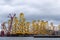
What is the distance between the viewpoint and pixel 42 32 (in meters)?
119

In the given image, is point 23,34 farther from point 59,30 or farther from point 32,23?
A: point 59,30

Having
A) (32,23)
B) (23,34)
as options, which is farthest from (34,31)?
(23,34)

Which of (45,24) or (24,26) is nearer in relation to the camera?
(24,26)

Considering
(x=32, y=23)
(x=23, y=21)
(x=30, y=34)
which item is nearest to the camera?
(x=23, y=21)

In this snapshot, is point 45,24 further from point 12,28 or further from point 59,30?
point 12,28

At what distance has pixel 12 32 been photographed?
108 m

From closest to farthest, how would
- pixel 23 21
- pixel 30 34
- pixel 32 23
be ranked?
pixel 23 21
pixel 30 34
pixel 32 23

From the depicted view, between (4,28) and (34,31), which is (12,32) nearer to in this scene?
(4,28)

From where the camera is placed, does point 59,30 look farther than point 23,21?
Yes

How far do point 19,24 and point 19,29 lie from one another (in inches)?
142

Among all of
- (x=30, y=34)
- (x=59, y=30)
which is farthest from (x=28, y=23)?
(x=59, y=30)

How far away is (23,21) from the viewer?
10369 centimetres

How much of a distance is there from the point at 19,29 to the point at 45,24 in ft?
57.5

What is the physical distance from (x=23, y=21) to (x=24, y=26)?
3.68 metres
